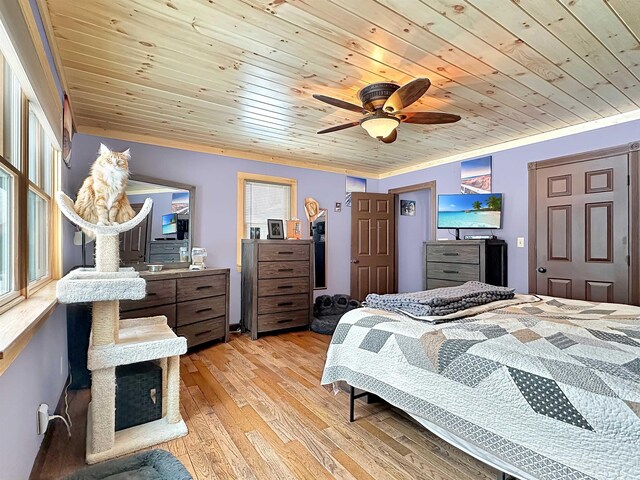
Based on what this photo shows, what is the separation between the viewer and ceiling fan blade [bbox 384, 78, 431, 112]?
1.87 metres

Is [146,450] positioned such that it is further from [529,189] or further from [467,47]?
[529,189]

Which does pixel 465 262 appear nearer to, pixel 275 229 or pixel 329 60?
pixel 275 229

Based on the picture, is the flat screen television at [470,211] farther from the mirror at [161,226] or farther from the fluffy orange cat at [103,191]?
the fluffy orange cat at [103,191]

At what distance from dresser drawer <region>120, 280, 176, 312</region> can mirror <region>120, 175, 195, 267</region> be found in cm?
45

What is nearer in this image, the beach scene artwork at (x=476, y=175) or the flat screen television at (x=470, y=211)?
the flat screen television at (x=470, y=211)

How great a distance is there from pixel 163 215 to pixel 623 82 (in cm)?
407

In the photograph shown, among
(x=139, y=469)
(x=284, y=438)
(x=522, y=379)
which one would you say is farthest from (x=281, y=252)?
(x=522, y=379)

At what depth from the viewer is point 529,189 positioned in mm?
3574

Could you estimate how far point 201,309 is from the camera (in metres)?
3.44

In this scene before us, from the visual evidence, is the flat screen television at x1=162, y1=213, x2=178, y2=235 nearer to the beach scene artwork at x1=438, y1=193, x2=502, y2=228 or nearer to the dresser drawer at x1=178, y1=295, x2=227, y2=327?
the dresser drawer at x1=178, y1=295, x2=227, y2=327

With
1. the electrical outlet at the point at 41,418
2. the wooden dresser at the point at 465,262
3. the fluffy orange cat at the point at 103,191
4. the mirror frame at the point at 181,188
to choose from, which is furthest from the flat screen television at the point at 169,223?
the wooden dresser at the point at 465,262

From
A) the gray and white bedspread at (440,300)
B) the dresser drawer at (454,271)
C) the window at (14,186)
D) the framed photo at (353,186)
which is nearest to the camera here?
the window at (14,186)

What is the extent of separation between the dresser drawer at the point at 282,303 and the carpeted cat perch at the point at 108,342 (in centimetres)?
197

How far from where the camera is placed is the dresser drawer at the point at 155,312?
290 cm
